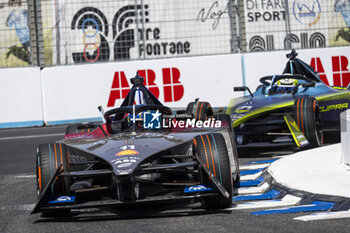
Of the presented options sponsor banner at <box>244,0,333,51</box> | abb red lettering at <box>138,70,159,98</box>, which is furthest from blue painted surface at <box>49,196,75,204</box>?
sponsor banner at <box>244,0,333,51</box>

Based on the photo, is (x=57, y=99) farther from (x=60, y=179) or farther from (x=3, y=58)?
(x=60, y=179)

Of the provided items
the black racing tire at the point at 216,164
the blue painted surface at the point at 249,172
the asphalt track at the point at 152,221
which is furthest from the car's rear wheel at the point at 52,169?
the blue painted surface at the point at 249,172

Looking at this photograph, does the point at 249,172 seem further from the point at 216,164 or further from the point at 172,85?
the point at 172,85

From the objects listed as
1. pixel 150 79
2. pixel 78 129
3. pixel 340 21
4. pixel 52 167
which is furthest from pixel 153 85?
pixel 52 167

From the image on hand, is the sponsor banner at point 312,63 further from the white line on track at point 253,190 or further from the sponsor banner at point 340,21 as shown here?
the white line on track at point 253,190

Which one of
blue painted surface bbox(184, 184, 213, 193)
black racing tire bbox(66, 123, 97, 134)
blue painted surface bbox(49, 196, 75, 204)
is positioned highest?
black racing tire bbox(66, 123, 97, 134)

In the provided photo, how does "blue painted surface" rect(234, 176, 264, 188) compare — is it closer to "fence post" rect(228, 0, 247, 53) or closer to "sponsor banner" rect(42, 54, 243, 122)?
"sponsor banner" rect(42, 54, 243, 122)

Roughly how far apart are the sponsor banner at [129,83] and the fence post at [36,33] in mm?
672

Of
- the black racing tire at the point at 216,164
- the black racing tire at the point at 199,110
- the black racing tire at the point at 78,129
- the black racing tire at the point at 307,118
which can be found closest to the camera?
the black racing tire at the point at 216,164

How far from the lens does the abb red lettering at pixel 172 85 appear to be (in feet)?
50.6

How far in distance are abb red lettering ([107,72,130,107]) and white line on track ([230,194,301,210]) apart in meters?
9.26

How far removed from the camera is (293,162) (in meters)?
8.23

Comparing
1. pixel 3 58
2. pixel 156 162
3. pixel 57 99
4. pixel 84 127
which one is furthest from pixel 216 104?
pixel 156 162

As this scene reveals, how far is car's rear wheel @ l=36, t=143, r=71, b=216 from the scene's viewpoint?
605 cm
